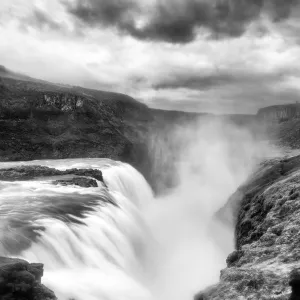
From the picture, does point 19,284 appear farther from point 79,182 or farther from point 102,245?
point 79,182

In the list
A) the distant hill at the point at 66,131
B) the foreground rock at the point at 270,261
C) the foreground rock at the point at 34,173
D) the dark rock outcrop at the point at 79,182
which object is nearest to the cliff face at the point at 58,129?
the distant hill at the point at 66,131

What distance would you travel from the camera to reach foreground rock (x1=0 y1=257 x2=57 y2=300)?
821cm

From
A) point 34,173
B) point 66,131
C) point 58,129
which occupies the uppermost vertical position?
point 58,129

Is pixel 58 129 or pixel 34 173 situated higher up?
pixel 58 129

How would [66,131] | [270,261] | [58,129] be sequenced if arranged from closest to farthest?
[270,261] < [66,131] < [58,129]

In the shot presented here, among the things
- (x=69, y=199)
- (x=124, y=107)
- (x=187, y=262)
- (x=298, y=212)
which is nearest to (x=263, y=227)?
(x=298, y=212)

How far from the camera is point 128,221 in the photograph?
886 inches

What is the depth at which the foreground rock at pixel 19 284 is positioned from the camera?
26.9 ft

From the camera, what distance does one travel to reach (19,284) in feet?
27.3

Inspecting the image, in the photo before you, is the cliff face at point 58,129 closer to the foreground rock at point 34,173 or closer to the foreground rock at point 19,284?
the foreground rock at point 34,173

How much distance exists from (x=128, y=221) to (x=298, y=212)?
13.1 metres

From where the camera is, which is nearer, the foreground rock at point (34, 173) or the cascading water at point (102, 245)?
the cascading water at point (102, 245)

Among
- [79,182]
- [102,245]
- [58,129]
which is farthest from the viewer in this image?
[58,129]

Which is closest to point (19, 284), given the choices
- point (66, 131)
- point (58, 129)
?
point (66, 131)
